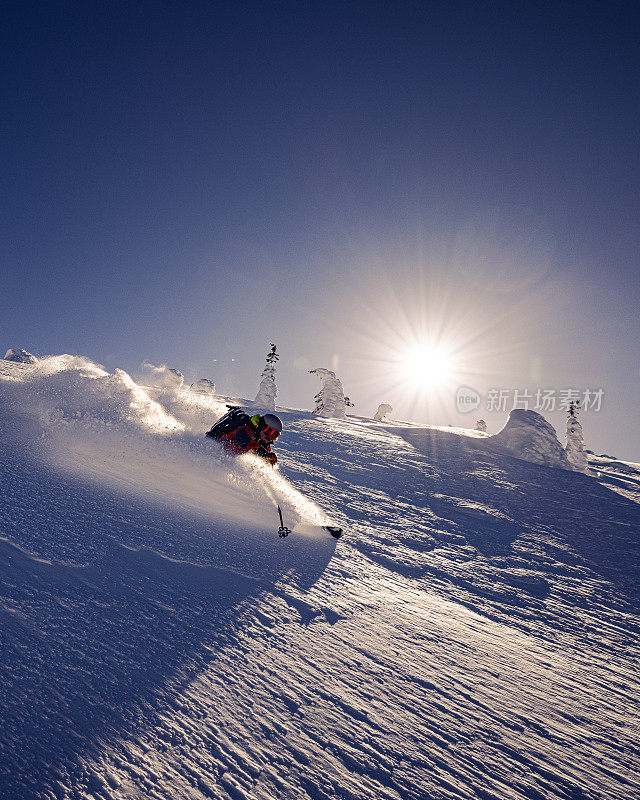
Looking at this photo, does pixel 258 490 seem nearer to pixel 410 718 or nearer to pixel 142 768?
pixel 410 718

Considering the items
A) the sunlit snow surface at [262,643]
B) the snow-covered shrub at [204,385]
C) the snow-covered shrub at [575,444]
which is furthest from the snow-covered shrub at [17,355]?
the snow-covered shrub at [575,444]

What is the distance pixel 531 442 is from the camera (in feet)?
59.8

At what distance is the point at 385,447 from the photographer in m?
15.8

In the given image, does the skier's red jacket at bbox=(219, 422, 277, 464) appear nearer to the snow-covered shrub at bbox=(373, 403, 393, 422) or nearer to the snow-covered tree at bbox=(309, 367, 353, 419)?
the snow-covered tree at bbox=(309, 367, 353, 419)

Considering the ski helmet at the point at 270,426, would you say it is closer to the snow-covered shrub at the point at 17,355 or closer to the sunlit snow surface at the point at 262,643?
Result: the sunlit snow surface at the point at 262,643

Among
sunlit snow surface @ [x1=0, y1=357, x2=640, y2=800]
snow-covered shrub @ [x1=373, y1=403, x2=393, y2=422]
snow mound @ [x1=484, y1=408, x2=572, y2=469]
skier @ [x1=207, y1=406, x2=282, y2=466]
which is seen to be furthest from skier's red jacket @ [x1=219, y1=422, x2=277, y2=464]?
snow-covered shrub @ [x1=373, y1=403, x2=393, y2=422]

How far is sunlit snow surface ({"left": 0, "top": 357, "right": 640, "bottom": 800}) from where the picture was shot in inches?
71.6

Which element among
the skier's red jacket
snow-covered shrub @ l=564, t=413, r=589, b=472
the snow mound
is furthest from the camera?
snow-covered shrub @ l=564, t=413, r=589, b=472

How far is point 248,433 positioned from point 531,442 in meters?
16.3

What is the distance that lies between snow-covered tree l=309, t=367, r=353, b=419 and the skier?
2933 cm

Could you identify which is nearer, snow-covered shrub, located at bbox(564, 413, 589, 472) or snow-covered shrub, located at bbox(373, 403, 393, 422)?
snow-covered shrub, located at bbox(564, 413, 589, 472)

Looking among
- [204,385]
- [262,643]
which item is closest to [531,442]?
[262,643]

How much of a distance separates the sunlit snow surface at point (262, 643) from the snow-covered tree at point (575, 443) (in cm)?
1863

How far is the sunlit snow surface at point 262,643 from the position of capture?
1.82 meters
